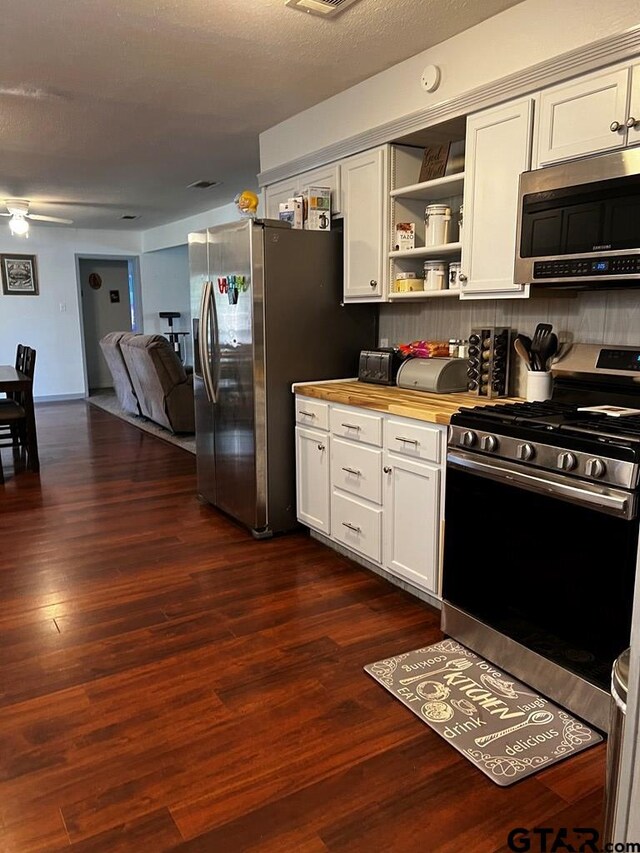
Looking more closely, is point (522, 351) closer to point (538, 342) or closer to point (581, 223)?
point (538, 342)

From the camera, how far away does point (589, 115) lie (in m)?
2.23

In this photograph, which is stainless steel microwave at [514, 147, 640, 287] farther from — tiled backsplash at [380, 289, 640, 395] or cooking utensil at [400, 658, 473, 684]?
cooking utensil at [400, 658, 473, 684]

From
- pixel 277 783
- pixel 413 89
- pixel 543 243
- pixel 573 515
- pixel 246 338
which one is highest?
pixel 413 89

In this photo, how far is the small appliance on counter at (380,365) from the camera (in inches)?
131

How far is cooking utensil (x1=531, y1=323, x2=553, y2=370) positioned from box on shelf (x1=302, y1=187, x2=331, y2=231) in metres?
1.50

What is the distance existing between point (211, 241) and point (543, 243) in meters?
2.05

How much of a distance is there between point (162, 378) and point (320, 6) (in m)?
4.05

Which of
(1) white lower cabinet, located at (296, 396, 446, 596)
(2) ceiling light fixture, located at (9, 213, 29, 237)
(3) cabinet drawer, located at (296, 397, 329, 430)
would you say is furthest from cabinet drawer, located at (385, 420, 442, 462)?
(2) ceiling light fixture, located at (9, 213, 29, 237)

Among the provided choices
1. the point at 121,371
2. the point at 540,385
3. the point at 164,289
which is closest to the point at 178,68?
the point at 540,385

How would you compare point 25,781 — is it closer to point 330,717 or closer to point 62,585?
point 330,717

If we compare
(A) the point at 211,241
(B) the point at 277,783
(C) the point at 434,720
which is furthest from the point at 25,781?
(A) the point at 211,241

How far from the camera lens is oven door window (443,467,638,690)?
5.92 ft

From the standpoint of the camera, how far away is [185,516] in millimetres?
4027

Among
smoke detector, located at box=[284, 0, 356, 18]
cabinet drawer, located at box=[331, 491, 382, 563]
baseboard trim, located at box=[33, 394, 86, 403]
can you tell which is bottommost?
baseboard trim, located at box=[33, 394, 86, 403]
